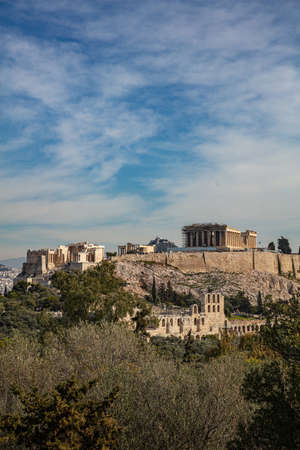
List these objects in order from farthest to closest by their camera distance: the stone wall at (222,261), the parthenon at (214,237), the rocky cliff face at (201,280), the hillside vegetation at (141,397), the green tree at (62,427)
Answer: the parthenon at (214,237)
the stone wall at (222,261)
the rocky cliff face at (201,280)
the hillside vegetation at (141,397)
the green tree at (62,427)

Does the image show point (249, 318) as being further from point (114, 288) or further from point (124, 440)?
point (124, 440)

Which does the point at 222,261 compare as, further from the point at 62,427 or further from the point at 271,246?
the point at 62,427

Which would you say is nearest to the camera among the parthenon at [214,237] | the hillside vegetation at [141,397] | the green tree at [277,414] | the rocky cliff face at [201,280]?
the hillside vegetation at [141,397]

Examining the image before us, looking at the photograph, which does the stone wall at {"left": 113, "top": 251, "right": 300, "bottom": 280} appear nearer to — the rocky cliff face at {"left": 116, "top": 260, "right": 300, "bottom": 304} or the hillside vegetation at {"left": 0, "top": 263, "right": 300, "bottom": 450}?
the rocky cliff face at {"left": 116, "top": 260, "right": 300, "bottom": 304}

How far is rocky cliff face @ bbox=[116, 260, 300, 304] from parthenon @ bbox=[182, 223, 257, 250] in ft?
46.2

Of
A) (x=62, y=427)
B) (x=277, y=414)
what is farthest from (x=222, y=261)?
(x=62, y=427)

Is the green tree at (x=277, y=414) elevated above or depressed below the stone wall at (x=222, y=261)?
below

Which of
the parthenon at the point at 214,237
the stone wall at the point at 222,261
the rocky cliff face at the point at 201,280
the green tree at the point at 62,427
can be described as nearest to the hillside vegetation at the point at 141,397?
the green tree at the point at 62,427

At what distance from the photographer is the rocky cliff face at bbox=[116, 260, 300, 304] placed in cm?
7081

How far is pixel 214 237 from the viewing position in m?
103

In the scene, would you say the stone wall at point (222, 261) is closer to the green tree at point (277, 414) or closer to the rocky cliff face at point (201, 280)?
the rocky cliff face at point (201, 280)

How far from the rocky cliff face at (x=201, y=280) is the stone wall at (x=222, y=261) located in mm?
2080

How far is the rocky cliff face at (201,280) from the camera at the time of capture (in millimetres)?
70812

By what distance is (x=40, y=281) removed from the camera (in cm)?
7075
